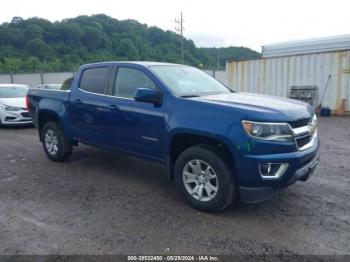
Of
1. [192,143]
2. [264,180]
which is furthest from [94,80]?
[264,180]

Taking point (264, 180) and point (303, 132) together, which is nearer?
point (264, 180)

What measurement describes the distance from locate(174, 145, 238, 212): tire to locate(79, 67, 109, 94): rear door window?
1.96 metres

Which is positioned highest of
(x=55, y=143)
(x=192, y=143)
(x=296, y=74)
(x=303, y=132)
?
(x=296, y=74)

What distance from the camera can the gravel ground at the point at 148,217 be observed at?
11.0 ft

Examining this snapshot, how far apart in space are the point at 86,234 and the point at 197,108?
1.85 meters

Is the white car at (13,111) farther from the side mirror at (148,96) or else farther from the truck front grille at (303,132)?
the truck front grille at (303,132)

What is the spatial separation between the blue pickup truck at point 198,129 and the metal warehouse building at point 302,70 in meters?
8.99

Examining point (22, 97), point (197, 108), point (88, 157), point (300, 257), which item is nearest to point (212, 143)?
point (197, 108)

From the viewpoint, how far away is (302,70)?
13.4m

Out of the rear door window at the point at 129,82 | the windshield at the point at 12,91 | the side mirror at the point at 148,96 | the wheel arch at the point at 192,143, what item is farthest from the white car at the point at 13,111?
the wheel arch at the point at 192,143

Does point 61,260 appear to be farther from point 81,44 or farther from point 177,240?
point 81,44

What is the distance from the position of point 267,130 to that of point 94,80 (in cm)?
310

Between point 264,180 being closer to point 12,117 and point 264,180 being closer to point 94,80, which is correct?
point 94,80

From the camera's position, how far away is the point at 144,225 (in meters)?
3.77
